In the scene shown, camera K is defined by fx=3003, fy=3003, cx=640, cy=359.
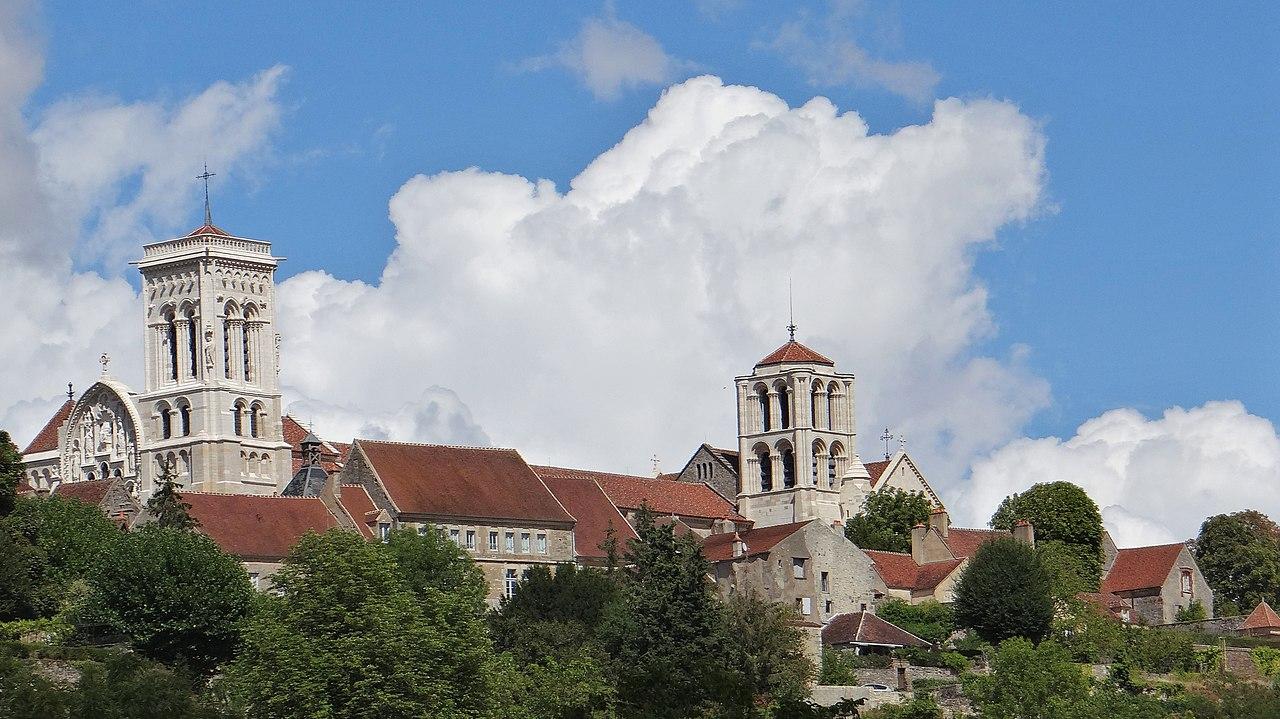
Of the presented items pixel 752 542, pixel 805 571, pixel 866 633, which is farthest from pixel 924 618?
pixel 752 542

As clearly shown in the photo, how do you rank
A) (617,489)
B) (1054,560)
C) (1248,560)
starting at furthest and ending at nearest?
(1248,560), (617,489), (1054,560)

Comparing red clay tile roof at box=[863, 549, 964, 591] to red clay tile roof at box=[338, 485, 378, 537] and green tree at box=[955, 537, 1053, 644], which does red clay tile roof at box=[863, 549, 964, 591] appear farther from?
red clay tile roof at box=[338, 485, 378, 537]

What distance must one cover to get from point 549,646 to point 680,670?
18.9 meters

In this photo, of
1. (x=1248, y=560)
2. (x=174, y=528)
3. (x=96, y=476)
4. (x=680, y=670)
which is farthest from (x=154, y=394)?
(x=680, y=670)

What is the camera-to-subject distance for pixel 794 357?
130 meters

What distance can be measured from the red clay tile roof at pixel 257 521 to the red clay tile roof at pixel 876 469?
37.5m

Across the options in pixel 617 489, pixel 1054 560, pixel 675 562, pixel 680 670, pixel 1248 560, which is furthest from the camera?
pixel 1248 560

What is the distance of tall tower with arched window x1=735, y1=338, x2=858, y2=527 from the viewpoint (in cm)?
12850

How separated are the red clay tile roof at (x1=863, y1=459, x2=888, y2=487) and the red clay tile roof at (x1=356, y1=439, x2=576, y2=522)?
92.7 ft

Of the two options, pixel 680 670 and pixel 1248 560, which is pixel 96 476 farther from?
pixel 680 670

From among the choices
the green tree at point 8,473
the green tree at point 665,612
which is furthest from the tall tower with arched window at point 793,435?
the green tree at point 8,473

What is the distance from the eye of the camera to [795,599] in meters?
98.1

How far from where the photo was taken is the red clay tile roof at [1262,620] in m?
108

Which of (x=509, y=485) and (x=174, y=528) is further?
(x=509, y=485)
